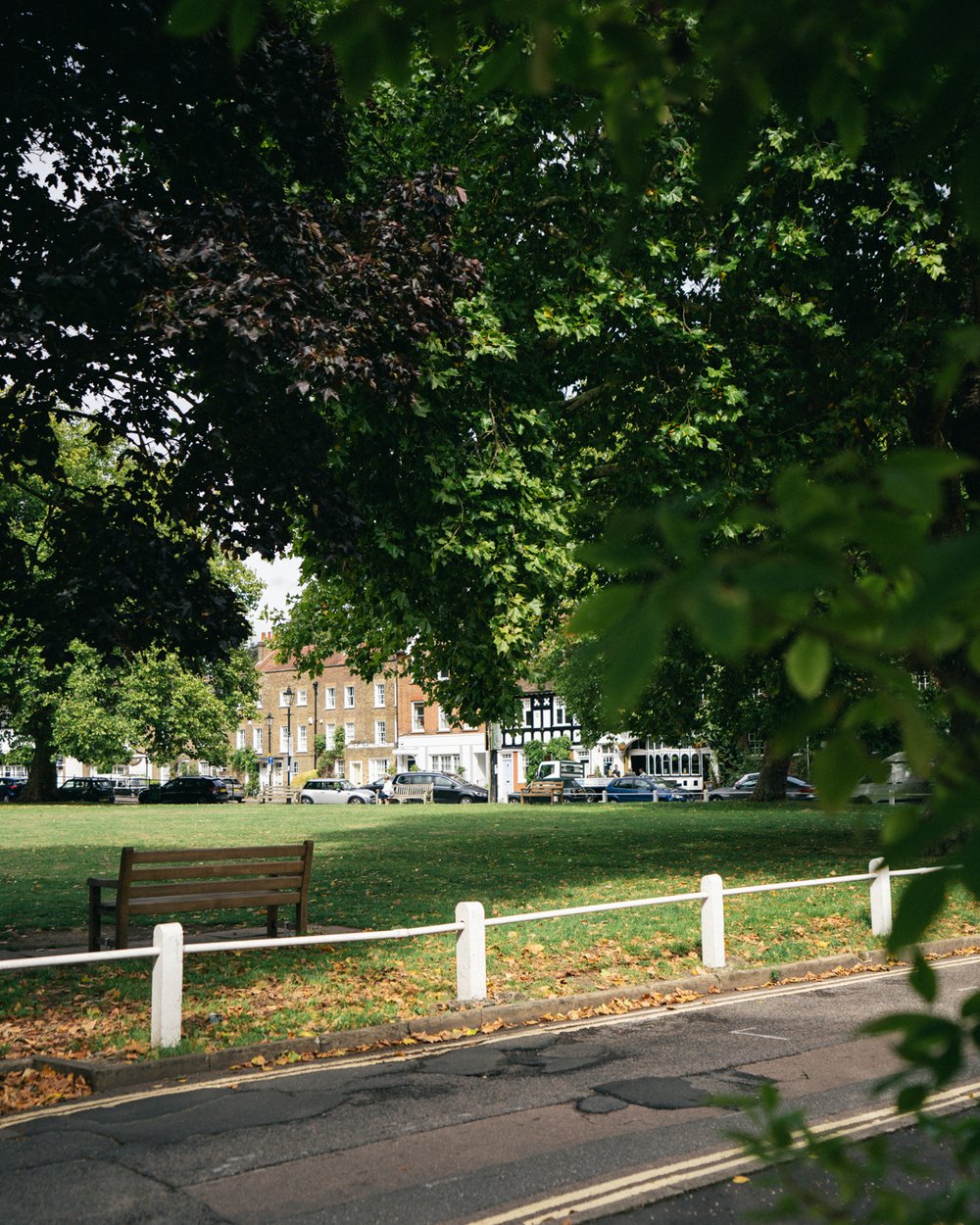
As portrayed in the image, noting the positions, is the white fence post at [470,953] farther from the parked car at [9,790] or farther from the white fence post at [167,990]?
the parked car at [9,790]

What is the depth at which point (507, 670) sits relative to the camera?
1602 cm

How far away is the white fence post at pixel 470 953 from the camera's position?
9938mm

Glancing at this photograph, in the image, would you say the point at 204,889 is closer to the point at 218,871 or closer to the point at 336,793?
the point at 218,871

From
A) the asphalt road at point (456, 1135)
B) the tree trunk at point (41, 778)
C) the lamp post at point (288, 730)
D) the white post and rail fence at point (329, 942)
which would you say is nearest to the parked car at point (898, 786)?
the asphalt road at point (456, 1135)

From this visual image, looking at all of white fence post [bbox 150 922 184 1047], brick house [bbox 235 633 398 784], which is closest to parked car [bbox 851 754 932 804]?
white fence post [bbox 150 922 184 1047]

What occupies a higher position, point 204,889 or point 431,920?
point 204,889

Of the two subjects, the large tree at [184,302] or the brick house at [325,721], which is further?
the brick house at [325,721]

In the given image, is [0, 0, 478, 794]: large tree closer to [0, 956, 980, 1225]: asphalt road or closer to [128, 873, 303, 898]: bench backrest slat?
[128, 873, 303, 898]: bench backrest slat

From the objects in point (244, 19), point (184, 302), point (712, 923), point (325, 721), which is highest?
point (184, 302)

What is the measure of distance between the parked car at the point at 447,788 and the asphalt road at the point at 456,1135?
58.9 meters

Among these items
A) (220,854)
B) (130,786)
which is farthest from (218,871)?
(130,786)

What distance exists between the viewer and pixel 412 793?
6838 centimetres

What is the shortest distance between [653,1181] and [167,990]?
411 cm

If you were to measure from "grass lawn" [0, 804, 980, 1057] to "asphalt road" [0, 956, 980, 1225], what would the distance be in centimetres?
140
